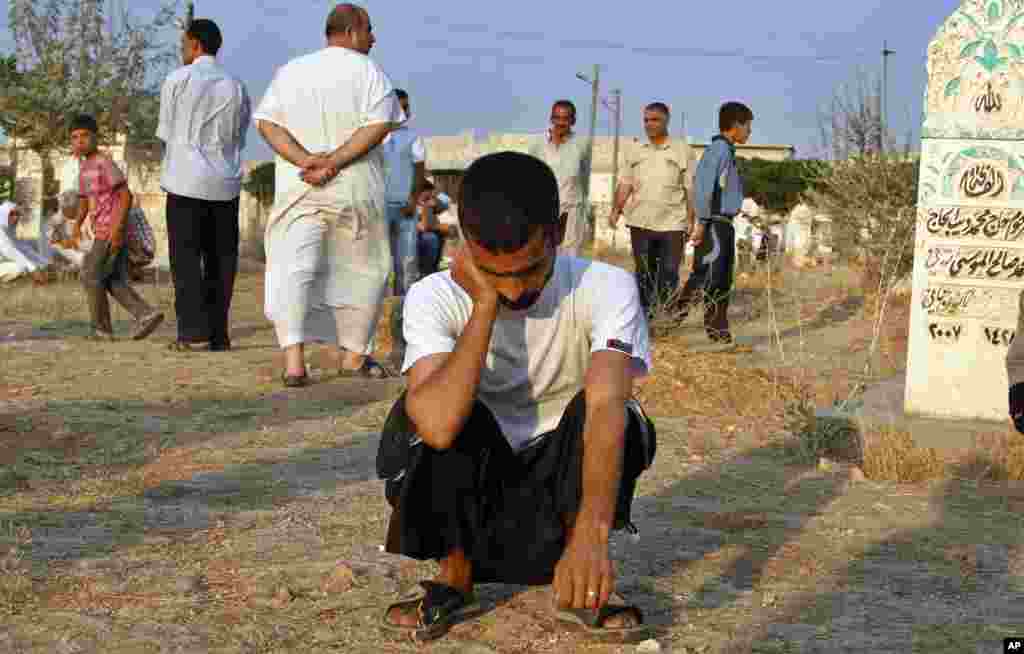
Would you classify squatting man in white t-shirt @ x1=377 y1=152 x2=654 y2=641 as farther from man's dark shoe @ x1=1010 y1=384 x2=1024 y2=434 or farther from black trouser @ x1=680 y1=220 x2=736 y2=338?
black trouser @ x1=680 y1=220 x2=736 y2=338

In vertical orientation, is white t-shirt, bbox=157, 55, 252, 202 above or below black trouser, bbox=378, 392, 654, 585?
above

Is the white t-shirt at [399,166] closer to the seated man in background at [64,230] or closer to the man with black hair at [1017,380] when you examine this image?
the seated man in background at [64,230]

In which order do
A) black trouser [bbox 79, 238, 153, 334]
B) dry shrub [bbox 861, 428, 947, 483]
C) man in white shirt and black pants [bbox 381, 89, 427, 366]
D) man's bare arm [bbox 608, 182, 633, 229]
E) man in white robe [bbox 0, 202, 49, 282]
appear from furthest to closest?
man in white robe [bbox 0, 202, 49, 282] → man's bare arm [bbox 608, 182, 633, 229] → man in white shirt and black pants [bbox 381, 89, 427, 366] → black trouser [bbox 79, 238, 153, 334] → dry shrub [bbox 861, 428, 947, 483]

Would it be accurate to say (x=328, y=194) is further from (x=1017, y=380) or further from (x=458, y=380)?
(x=1017, y=380)

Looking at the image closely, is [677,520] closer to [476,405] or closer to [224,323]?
[476,405]

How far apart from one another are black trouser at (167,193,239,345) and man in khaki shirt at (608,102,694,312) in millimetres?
3002

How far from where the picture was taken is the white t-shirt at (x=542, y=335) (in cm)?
317

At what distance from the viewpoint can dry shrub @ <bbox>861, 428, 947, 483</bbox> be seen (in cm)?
533

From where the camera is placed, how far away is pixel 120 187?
912cm

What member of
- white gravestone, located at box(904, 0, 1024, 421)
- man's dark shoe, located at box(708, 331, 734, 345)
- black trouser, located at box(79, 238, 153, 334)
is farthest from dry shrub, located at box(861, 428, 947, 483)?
black trouser, located at box(79, 238, 153, 334)

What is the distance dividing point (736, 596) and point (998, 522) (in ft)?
4.88

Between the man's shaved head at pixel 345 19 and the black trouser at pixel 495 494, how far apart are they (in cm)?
433

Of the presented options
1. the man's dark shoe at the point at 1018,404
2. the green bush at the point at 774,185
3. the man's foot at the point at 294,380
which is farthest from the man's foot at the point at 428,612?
the green bush at the point at 774,185

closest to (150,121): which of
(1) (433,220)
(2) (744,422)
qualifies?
(1) (433,220)
